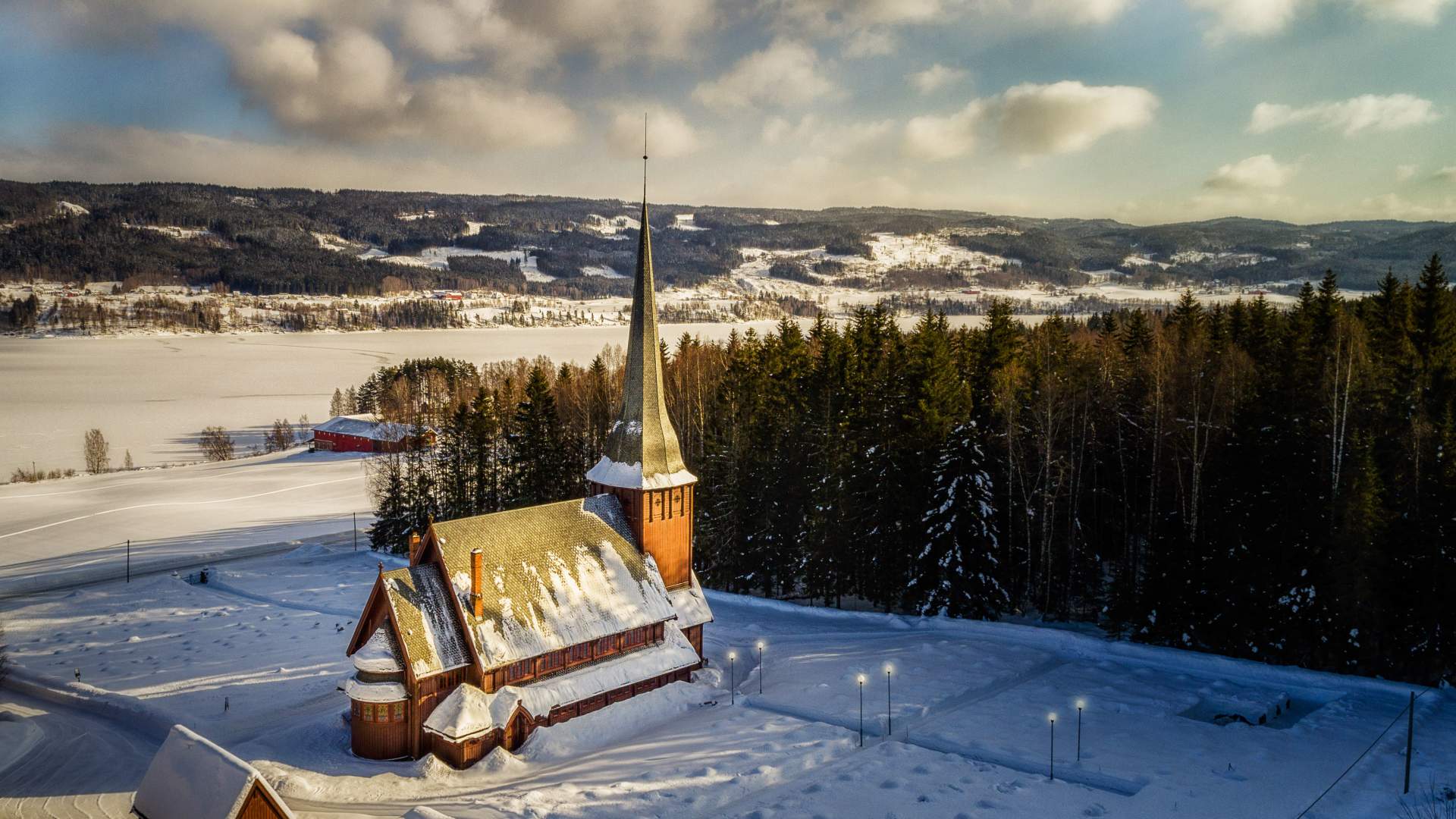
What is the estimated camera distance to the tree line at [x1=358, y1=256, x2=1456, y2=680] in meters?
26.8

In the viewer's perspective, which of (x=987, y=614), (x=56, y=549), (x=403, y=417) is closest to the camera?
(x=987, y=614)

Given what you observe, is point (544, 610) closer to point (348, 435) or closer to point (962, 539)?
point (962, 539)

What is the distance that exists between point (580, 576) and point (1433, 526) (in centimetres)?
2670

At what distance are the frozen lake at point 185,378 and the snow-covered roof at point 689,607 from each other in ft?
266

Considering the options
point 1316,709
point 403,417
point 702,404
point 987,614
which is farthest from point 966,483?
point 403,417

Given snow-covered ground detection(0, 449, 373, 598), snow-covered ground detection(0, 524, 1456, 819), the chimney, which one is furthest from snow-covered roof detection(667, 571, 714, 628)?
snow-covered ground detection(0, 449, 373, 598)

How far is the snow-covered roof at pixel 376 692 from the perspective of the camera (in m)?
22.2

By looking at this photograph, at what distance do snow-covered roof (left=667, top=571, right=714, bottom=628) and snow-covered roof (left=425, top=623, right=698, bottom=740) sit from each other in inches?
28.3

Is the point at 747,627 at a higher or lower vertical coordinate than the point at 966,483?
lower

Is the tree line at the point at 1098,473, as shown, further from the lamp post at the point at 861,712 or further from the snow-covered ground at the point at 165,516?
the snow-covered ground at the point at 165,516

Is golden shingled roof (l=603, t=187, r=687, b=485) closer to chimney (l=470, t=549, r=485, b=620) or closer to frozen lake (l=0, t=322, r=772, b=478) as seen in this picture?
chimney (l=470, t=549, r=485, b=620)

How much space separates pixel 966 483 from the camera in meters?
33.9

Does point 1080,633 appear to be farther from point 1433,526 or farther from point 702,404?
point 702,404

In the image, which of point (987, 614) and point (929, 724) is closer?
point (929, 724)
